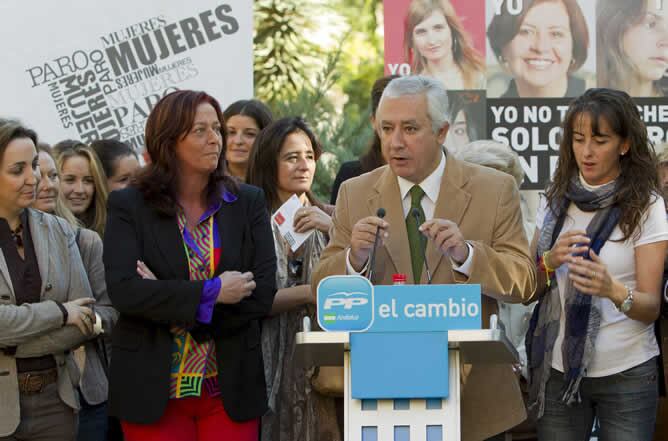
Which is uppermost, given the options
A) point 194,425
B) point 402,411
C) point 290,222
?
point 290,222

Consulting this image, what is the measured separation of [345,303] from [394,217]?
957mm

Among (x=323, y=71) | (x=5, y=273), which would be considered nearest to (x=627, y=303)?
(x=5, y=273)

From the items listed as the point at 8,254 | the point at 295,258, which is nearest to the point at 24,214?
the point at 8,254

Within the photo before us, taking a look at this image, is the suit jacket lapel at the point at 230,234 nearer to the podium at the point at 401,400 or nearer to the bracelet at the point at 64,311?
Answer: the bracelet at the point at 64,311

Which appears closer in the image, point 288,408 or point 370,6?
point 288,408

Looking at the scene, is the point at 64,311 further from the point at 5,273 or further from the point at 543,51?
the point at 543,51

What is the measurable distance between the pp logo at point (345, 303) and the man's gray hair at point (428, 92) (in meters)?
1.11

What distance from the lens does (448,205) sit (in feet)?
14.7

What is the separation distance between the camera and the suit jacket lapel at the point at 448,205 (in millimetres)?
4418

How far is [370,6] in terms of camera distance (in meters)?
22.3

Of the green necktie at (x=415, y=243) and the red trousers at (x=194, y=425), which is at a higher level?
the green necktie at (x=415, y=243)

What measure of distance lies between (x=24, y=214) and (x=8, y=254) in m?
0.24

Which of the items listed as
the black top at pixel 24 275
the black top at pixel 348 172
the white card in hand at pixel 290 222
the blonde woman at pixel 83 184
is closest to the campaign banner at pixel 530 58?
the black top at pixel 348 172

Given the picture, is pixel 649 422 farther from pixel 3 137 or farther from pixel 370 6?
pixel 370 6
